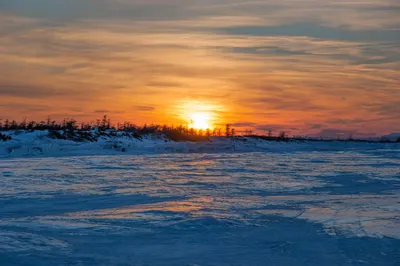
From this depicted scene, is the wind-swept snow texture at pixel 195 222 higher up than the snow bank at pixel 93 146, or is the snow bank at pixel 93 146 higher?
the snow bank at pixel 93 146

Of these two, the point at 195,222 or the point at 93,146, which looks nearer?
the point at 195,222

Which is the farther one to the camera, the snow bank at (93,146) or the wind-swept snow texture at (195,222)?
the snow bank at (93,146)

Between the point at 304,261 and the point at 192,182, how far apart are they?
763cm

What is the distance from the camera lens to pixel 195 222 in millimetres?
7113

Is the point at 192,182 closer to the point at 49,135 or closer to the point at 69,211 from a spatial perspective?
the point at 69,211

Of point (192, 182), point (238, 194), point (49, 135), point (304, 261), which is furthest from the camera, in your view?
point (49, 135)

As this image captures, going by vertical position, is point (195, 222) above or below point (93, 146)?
below

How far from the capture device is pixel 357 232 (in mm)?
6484

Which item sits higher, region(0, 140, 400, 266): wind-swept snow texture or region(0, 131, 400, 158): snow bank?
region(0, 131, 400, 158): snow bank

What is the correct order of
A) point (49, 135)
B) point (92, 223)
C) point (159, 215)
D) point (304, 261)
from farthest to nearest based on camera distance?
point (49, 135) → point (159, 215) → point (92, 223) → point (304, 261)

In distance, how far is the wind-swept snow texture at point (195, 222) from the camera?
5.27 meters

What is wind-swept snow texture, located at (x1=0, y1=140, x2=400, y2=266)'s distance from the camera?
5270 millimetres

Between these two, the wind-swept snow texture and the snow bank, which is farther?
the snow bank

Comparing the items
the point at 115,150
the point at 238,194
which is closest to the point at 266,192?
the point at 238,194
